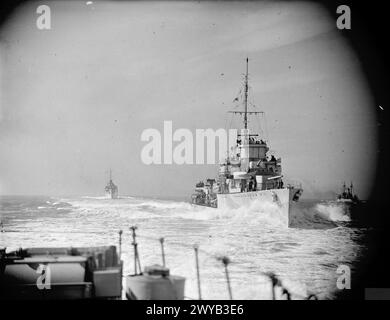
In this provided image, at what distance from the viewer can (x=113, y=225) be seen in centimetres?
692

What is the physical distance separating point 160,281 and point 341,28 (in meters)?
3.49

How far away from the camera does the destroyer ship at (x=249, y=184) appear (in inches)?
290

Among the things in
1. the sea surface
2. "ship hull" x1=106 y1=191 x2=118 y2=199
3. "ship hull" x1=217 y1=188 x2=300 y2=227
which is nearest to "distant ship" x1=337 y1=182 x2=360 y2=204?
the sea surface

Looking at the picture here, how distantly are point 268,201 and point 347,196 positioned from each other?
125cm

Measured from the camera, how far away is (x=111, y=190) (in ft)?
23.6

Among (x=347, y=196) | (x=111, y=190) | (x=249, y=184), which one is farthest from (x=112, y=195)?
(x=347, y=196)

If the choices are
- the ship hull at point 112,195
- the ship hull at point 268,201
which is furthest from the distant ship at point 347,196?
the ship hull at point 112,195

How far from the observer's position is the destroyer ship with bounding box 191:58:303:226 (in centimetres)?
737

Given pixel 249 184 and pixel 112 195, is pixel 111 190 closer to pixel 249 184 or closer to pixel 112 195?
pixel 112 195

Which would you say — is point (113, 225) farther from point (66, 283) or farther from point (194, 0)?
point (194, 0)

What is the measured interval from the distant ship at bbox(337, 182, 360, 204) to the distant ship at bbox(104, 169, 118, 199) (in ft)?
8.96
